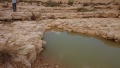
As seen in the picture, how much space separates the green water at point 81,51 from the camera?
5375 mm

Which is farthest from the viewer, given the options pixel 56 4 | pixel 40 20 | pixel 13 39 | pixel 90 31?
pixel 56 4

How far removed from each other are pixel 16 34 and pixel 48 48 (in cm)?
121

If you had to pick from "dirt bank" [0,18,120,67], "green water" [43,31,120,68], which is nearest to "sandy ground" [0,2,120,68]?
"dirt bank" [0,18,120,67]

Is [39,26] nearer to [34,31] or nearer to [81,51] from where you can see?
[34,31]

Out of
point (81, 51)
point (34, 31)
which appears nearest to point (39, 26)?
point (34, 31)

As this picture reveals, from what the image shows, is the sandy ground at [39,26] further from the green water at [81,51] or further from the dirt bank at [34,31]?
the green water at [81,51]

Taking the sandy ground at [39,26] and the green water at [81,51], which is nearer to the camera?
the sandy ground at [39,26]

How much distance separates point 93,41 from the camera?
720 centimetres

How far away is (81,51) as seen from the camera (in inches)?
239

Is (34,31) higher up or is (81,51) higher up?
(34,31)

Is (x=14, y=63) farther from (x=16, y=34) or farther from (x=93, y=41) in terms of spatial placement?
(x=93, y=41)

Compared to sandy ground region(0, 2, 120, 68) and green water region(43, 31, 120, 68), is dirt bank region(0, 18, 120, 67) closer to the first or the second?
sandy ground region(0, 2, 120, 68)

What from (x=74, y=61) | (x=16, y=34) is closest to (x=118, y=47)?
(x=74, y=61)

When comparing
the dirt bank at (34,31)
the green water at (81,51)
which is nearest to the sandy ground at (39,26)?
the dirt bank at (34,31)
